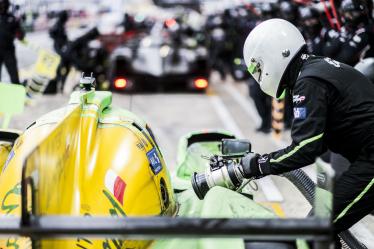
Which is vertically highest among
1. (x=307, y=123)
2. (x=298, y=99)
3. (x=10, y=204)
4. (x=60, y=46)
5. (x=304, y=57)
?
(x=304, y=57)

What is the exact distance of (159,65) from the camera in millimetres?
13648

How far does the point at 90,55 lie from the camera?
1428cm

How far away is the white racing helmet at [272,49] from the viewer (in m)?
3.44

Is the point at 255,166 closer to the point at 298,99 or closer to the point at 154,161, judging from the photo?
the point at 298,99

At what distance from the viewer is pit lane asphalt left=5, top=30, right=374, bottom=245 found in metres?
6.33

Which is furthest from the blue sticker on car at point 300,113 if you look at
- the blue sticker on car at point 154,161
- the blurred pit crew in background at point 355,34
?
the blurred pit crew in background at point 355,34

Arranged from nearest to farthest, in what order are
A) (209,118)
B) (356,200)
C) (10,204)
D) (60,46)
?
(10,204) < (356,200) < (209,118) < (60,46)

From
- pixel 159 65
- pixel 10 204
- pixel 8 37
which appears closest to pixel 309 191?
pixel 10 204

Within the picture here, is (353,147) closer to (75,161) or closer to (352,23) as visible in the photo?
(75,161)

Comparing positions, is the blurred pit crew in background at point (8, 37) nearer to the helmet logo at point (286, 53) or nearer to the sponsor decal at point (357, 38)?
the sponsor decal at point (357, 38)

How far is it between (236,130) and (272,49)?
266 inches

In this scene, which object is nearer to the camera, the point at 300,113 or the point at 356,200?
the point at 300,113

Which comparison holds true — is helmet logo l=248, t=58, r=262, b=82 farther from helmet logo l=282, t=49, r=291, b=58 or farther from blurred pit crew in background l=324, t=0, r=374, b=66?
Answer: blurred pit crew in background l=324, t=0, r=374, b=66

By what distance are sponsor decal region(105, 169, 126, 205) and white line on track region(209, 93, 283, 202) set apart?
3.40m
